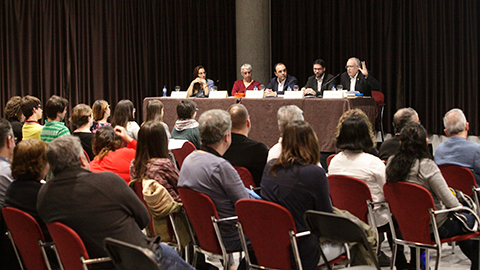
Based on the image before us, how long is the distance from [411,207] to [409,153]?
1.02 ft

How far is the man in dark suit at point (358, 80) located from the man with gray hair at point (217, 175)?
4331mm

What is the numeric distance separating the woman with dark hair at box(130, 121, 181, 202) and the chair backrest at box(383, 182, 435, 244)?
1220 mm

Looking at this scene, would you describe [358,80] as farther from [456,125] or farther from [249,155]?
[249,155]

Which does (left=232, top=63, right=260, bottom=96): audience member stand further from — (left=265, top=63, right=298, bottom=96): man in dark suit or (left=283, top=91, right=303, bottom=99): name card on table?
(left=283, top=91, right=303, bottom=99): name card on table

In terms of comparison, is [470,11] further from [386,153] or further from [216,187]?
[216,187]

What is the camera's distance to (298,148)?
2.43m

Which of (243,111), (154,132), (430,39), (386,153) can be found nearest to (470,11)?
(430,39)

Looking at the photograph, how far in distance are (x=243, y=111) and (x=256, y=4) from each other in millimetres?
5512

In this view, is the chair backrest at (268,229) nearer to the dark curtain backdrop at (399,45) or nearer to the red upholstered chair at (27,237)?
the red upholstered chair at (27,237)

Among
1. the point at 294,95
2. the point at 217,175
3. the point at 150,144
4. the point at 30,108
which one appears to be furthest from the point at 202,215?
the point at 294,95

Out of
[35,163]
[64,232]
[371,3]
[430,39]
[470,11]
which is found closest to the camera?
[64,232]

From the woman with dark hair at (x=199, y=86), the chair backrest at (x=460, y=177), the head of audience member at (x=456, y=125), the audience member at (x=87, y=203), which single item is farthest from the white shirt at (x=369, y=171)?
the woman with dark hair at (x=199, y=86)

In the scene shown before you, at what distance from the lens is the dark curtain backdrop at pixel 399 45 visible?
734 cm

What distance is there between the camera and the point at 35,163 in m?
2.50
